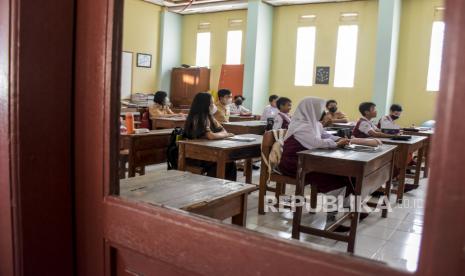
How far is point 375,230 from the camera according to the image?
3455 mm

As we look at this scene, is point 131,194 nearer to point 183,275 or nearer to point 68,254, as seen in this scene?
point 68,254

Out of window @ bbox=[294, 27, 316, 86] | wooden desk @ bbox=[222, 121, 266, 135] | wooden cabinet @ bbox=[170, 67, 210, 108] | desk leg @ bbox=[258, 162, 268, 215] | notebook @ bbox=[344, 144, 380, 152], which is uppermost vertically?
window @ bbox=[294, 27, 316, 86]

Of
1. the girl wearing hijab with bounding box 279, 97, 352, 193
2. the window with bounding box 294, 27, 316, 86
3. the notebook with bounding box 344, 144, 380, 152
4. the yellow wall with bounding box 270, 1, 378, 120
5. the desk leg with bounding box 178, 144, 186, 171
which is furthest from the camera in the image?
the window with bounding box 294, 27, 316, 86

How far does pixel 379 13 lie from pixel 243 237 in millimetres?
8641

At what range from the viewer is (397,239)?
3.23m

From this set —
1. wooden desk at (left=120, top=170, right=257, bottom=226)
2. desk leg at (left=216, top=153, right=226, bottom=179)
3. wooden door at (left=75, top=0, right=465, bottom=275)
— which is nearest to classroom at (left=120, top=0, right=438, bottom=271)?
desk leg at (left=216, top=153, right=226, bottom=179)

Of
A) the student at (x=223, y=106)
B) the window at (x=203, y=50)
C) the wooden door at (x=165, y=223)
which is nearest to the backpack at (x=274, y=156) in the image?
the student at (x=223, y=106)

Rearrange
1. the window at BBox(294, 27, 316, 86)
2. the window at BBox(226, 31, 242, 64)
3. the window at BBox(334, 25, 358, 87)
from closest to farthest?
the window at BBox(334, 25, 358, 87), the window at BBox(294, 27, 316, 86), the window at BBox(226, 31, 242, 64)

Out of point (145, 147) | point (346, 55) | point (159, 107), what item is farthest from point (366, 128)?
point (346, 55)

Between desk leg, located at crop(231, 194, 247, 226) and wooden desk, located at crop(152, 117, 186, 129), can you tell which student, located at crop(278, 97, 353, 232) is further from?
wooden desk, located at crop(152, 117, 186, 129)

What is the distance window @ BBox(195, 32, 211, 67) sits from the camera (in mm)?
11383

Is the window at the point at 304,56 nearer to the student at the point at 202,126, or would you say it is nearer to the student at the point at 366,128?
the student at the point at 366,128

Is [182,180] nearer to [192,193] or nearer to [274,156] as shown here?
[192,193]

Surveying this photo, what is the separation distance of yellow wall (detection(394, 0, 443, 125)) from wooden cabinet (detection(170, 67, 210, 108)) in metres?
5.00
